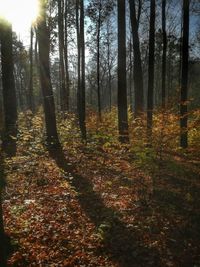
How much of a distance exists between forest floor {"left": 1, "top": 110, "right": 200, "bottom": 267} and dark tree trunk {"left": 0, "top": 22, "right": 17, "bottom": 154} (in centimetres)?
137

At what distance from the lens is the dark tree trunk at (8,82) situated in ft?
38.7

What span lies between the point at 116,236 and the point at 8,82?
720cm

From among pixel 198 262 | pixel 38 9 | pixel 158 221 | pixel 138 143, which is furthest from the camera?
pixel 38 9

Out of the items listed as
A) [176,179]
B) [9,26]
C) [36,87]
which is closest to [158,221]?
[176,179]

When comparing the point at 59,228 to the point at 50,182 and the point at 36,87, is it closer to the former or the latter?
the point at 50,182

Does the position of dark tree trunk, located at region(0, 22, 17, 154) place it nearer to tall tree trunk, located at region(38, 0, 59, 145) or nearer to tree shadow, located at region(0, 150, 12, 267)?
tall tree trunk, located at region(38, 0, 59, 145)

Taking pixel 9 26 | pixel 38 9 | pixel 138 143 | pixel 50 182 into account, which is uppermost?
pixel 38 9

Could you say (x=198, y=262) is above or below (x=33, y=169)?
below

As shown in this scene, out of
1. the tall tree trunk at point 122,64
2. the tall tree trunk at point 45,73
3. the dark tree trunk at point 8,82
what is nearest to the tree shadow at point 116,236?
the dark tree trunk at point 8,82

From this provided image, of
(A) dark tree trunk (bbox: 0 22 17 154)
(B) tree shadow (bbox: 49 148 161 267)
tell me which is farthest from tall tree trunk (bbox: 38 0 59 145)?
(B) tree shadow (bbox: 49 148 161 267)

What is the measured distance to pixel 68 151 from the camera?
1346 centimetres

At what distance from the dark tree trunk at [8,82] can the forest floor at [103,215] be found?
4.51ft

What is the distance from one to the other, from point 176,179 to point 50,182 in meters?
3.94

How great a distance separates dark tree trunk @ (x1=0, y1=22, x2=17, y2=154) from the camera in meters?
11.8
